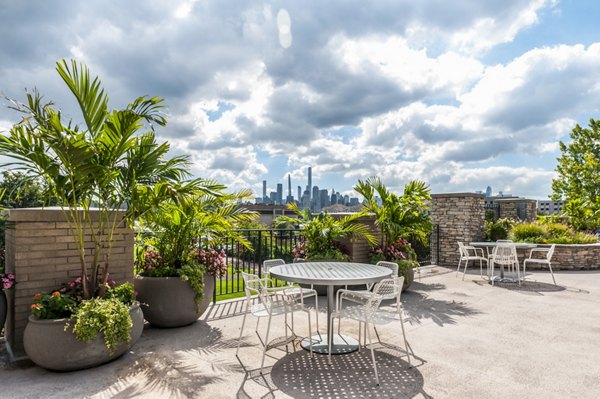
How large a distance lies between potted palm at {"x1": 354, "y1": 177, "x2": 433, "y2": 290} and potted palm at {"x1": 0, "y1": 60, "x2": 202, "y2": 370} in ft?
12.3

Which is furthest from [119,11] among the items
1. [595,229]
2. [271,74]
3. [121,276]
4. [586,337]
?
[595,229]

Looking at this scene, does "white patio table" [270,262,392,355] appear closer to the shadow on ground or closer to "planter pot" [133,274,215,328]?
the shadow on ground

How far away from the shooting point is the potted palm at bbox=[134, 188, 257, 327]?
160 inches

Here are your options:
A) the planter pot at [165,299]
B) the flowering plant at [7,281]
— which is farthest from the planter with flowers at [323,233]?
the flowering plant at [7,281]

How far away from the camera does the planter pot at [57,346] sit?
9.45ft

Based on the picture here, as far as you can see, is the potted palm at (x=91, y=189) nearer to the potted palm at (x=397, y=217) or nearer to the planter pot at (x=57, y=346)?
the planter pot at (x=57, y=346)

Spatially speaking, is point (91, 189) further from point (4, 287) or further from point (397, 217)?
point (397, 217)

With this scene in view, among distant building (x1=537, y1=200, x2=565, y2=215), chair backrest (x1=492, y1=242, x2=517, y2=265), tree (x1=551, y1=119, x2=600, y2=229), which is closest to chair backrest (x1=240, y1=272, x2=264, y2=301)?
chair backrest (x1=492, y1=242, x2=517, y2=265)

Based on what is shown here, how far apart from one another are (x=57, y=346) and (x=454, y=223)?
9150 millimetres

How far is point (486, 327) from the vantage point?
424 cm

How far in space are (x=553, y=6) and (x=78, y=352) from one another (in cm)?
734

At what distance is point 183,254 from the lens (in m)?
4.39

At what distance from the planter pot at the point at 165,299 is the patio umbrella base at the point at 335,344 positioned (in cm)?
144

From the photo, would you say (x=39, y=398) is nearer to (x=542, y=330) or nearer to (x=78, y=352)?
(x=78, y=352)
